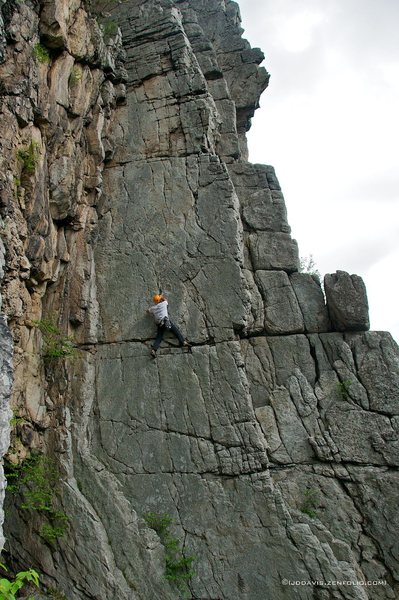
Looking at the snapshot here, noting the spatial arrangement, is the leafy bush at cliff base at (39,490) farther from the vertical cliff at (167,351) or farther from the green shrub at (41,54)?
the green shrub at (41,54)

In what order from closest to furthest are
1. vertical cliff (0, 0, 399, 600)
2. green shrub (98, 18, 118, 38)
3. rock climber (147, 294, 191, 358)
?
vertical cliff (0, 0, 399, 600) < rock climber (147, 294, 191, 358) < green shrub (98, 18, 118, 38)

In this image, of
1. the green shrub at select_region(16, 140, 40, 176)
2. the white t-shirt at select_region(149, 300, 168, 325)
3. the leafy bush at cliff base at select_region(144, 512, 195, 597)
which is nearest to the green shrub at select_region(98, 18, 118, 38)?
the green shrub at select_region(16, 140, 40, 176)

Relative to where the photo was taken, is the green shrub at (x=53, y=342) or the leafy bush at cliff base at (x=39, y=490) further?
the green shrub at (x=53, y=342)

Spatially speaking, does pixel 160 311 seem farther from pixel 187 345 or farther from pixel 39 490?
pixel 39 490

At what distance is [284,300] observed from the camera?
714 inches

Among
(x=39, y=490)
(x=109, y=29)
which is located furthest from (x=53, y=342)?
(x=109, y=29)

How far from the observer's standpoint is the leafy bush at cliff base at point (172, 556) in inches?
529

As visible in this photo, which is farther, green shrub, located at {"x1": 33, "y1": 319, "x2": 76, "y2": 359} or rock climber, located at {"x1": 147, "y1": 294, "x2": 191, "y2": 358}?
rock climber, located at {"x1": 147, "y1": 294, "x2": 191, "y2": 358}

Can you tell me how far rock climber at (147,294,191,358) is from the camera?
52.6ft

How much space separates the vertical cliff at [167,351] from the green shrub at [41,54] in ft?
0.30

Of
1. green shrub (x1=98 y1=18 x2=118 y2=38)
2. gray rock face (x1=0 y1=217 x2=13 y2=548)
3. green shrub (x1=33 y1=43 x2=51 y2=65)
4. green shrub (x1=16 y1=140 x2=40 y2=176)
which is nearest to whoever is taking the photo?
gray rock face (x1=0 y1=217 x2=13 y2=548)

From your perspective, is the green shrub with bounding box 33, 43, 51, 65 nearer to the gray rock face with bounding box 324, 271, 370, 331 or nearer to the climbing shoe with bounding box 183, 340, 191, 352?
the climbing shoe with bounding box 183, 340, 191, 352

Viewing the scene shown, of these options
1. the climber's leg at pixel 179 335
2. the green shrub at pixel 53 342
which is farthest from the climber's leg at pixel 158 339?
the green shrub at pixel 53 342

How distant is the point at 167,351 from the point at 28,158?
687 cm
